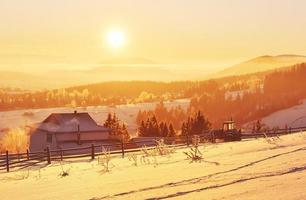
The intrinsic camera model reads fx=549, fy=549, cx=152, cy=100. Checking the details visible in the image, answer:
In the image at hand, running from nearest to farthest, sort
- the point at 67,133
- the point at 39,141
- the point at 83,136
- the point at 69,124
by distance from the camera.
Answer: the point at 67,133 → the point at 83,136 → the point at 69,124 → the point at 39,141

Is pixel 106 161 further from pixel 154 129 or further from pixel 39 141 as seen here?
pixel 154 129

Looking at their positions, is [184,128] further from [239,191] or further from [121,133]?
[239,191]

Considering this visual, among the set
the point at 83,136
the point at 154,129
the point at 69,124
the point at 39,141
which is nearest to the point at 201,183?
the point at 83,136

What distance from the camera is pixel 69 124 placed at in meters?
76.7

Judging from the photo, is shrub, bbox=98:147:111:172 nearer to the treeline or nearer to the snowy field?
the snowy field

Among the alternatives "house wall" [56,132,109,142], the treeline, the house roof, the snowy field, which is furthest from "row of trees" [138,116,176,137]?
the snowy field

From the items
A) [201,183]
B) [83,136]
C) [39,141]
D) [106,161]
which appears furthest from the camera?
[39,141]

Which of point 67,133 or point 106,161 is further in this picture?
point 67,133

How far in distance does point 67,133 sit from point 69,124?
1809 millimetres

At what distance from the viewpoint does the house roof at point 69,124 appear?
75812 mm

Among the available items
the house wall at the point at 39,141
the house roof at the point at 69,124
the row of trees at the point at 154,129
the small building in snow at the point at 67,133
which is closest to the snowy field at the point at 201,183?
the small building in snow at the point at 67,133

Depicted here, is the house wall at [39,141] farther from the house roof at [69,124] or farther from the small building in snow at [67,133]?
the house roof at [69,124]

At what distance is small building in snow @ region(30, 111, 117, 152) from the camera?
75.2 metres

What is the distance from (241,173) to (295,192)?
3203 mm
